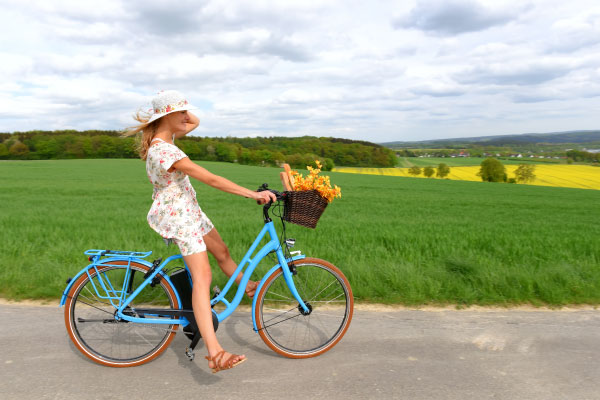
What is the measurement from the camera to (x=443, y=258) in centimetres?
561

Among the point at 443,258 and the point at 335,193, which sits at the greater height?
the point at 335,193

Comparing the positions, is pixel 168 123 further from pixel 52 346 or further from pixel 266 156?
pixel 266 156

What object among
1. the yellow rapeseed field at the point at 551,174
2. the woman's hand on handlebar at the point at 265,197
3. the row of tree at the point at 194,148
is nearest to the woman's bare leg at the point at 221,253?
the woman's hand on handlebar at the point at 265,197

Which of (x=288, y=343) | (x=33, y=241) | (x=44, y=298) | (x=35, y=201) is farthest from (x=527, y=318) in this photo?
(x=35, y=201)

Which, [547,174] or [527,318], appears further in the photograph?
[547,174]

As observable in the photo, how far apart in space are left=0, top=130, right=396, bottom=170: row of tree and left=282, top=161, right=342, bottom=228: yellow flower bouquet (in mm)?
59790

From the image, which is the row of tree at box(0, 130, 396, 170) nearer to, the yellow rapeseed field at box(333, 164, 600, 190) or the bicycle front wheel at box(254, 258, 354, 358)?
the yellow rapeseed field at box(333, 164, 600, 190)

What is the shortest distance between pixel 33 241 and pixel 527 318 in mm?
8222

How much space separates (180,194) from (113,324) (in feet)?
4.51

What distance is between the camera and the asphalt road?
2.62 m

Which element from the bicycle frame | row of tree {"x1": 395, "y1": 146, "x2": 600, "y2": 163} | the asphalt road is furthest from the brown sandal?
row of tree {"x1": 395, "y1": 146, "x2": 600, "y2": 163}

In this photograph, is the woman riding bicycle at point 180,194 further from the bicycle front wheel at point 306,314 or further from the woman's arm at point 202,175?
the bicycle front wheel at point 306,314

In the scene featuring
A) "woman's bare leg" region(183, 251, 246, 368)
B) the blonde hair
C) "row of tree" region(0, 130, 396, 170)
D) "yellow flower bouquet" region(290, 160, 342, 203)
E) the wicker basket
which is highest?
"row of tree" region(0, 130, 396, 170)

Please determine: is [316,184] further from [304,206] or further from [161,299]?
[161,299]
